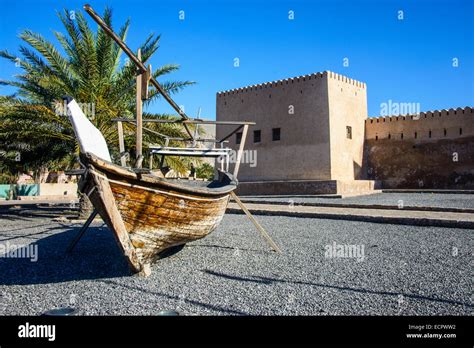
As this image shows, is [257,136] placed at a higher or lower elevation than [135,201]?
higher

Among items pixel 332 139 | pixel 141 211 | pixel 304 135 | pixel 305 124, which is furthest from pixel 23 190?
pixel 141 211

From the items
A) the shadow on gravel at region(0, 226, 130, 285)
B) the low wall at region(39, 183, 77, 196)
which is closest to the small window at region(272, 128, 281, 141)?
the shadow on gravel at region(0, 226, 130, 285)

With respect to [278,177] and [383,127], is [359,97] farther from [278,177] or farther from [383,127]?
[278,177]

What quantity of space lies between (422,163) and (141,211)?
1599cm

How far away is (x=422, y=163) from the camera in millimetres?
16469

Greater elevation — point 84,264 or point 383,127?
point 383,127

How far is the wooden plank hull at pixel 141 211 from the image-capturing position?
11.0ft

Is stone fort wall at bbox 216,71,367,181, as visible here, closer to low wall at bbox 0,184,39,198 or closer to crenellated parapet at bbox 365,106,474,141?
crenellated parapet at bbox 365,106,474,141

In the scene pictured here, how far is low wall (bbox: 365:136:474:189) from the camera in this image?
15367 millimetres

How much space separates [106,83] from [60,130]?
1.55m

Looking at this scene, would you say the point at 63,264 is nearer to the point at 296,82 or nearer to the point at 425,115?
the point at 296,82

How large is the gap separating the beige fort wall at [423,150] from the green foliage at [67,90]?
12.1 meters
